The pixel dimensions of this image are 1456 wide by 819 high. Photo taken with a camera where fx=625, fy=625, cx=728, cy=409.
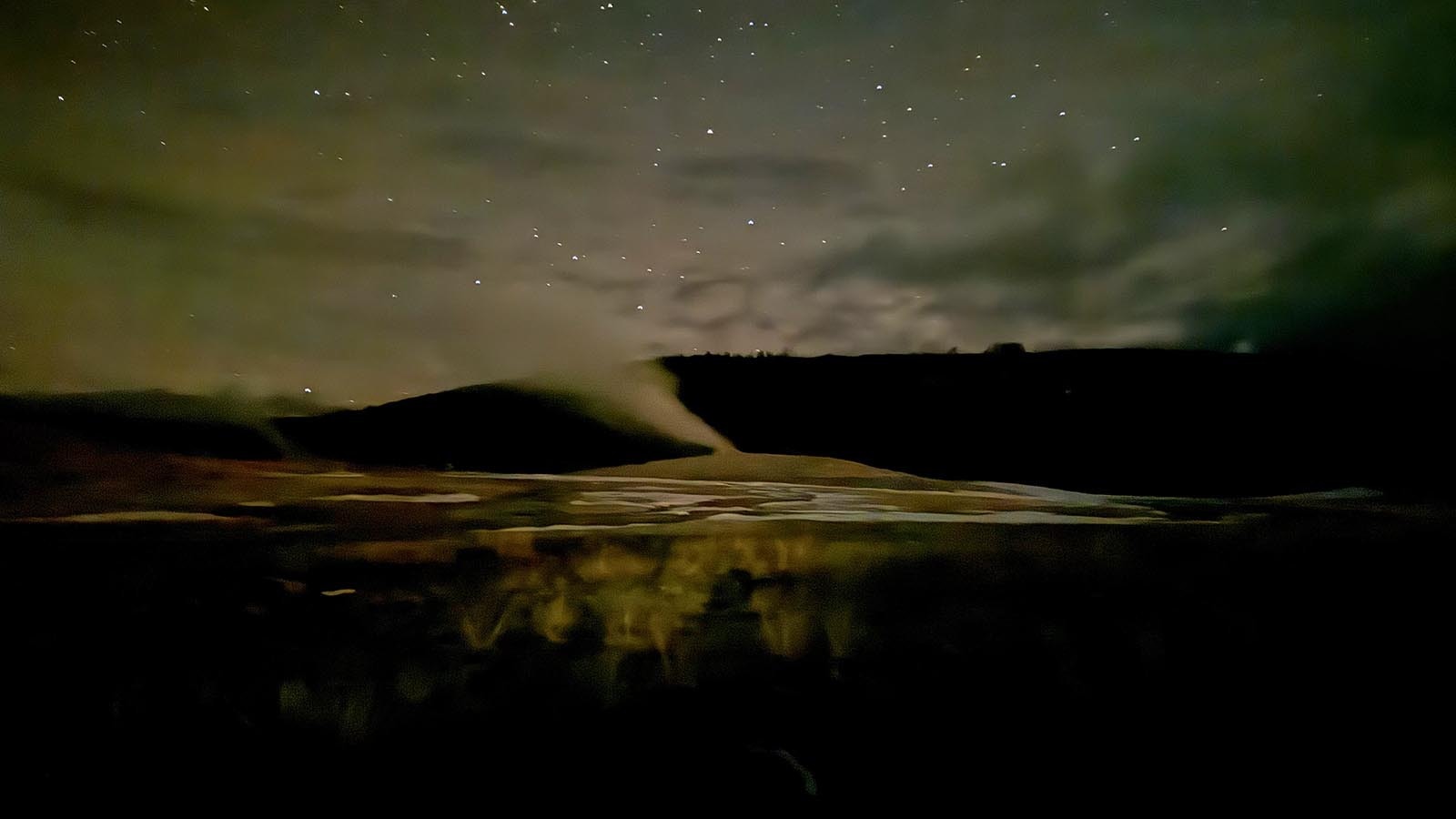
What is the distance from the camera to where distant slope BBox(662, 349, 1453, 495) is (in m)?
7.36

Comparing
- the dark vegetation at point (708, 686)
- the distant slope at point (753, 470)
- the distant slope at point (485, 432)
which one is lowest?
the dark vegetation at point (708, 686)

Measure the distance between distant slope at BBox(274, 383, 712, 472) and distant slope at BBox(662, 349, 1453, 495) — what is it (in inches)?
43.8

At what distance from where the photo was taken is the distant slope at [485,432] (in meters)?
5.98

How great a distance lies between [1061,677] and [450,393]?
5.93 meters

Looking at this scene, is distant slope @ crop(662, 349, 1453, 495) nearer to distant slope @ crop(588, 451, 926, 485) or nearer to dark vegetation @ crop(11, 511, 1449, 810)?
distant slope @ crop(588, 451, 926, 485)

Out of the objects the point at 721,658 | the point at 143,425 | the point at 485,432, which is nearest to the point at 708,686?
the point at 721,658

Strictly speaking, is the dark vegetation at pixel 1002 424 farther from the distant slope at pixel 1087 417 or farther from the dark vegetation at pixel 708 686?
the dark vegetation at pixel 708 686

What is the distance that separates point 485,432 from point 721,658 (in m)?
3.60

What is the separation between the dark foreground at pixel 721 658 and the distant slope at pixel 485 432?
2.63ft

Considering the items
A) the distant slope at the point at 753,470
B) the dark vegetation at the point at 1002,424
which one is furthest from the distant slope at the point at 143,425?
the distant slope at the point at 753,470

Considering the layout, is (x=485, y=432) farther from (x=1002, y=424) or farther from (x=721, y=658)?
(x=1002, y=424)

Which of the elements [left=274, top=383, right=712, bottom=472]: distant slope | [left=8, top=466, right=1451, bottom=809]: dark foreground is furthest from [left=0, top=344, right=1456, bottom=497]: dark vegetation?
[left=8, top=466, right=1451, bottom=809]: dark foreground

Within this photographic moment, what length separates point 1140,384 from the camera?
8250 mm

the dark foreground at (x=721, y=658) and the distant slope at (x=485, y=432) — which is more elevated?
the distant slope at (x=485, y=432)
